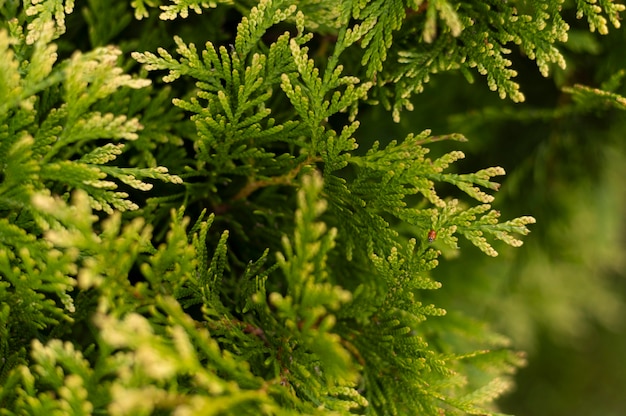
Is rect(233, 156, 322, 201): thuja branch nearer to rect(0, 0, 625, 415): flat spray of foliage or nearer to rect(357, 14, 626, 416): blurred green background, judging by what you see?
rect(0, 0, 625, 415): flat spray of foliage

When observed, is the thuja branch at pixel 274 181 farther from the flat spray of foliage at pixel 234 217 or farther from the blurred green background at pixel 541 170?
the blurred green background at pixel 541 170

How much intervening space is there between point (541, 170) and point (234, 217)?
1457 millimetres

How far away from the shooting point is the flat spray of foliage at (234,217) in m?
1.12

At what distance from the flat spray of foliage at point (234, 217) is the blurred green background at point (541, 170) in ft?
1.74

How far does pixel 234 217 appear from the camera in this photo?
1.72 m

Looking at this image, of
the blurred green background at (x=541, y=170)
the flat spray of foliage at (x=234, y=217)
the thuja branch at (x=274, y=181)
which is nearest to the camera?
the flat spray of foliage at (x=234, y=217)

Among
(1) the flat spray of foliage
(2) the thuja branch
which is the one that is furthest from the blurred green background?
(2) the thuja branch

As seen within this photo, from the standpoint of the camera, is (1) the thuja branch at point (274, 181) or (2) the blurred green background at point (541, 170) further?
(2) the blurred green background at point (541, 170)

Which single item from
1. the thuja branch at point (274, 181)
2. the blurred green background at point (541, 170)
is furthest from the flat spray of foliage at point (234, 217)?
the blurred green background at point (541, 170)

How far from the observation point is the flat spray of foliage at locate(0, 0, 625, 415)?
1.12 m

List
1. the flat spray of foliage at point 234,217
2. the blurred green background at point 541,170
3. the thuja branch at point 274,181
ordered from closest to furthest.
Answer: the flat spray of foliage at point 234,217, the thuja branch at point 274,181, the blurred green background at point 541,170

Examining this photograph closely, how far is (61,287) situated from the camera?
1203 millimetres

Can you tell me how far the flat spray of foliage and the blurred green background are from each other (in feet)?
1.74

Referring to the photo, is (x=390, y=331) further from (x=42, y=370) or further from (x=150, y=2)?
(x=150, y=2)
